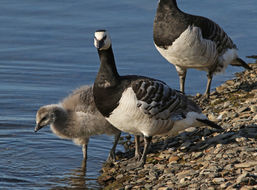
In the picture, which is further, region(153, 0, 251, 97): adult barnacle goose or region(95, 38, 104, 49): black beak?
region(153, 0, 251, 97): adult barnacle goose

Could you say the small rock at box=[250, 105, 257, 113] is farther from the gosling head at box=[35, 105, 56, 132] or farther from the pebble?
the gosling head at box=[35, 105, 56, 132]

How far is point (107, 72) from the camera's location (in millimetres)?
8672

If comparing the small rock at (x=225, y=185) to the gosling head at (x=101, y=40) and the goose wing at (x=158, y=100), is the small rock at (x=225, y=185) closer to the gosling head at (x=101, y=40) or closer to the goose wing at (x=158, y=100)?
the goose wing at (x=158, y=100)

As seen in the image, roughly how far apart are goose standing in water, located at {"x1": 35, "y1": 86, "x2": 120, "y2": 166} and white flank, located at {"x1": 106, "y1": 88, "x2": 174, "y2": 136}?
0.69m

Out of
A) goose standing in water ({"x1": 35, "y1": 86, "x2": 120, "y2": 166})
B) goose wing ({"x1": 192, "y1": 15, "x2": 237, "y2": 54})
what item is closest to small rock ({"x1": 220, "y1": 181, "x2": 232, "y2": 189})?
goose standing in water ({"x1": 35, "y1": 86, "x2": 120, "y2": 166})

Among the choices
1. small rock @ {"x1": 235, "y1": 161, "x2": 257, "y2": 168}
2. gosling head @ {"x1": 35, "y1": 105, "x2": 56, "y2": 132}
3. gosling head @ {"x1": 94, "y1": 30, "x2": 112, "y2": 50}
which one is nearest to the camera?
small rock @ {"x1": 235, "y1": 161, "x2": 257, "y2": 168}

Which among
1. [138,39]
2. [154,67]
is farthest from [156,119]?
[138,39]

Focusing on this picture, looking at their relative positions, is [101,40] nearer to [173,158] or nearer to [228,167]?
[173,158]

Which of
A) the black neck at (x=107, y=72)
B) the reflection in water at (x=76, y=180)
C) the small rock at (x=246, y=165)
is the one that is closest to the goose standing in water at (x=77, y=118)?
the reflection in water at (x=76, y=180)

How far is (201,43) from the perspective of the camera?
37.6 feet

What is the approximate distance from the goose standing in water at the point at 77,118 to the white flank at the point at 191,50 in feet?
7.93

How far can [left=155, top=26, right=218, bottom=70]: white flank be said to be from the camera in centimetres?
1125

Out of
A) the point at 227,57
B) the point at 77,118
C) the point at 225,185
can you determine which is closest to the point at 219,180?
the point at 225,185

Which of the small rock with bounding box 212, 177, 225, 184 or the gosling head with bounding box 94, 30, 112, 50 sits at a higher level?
the gosling head with bounding box 94, 30, 112, 50
